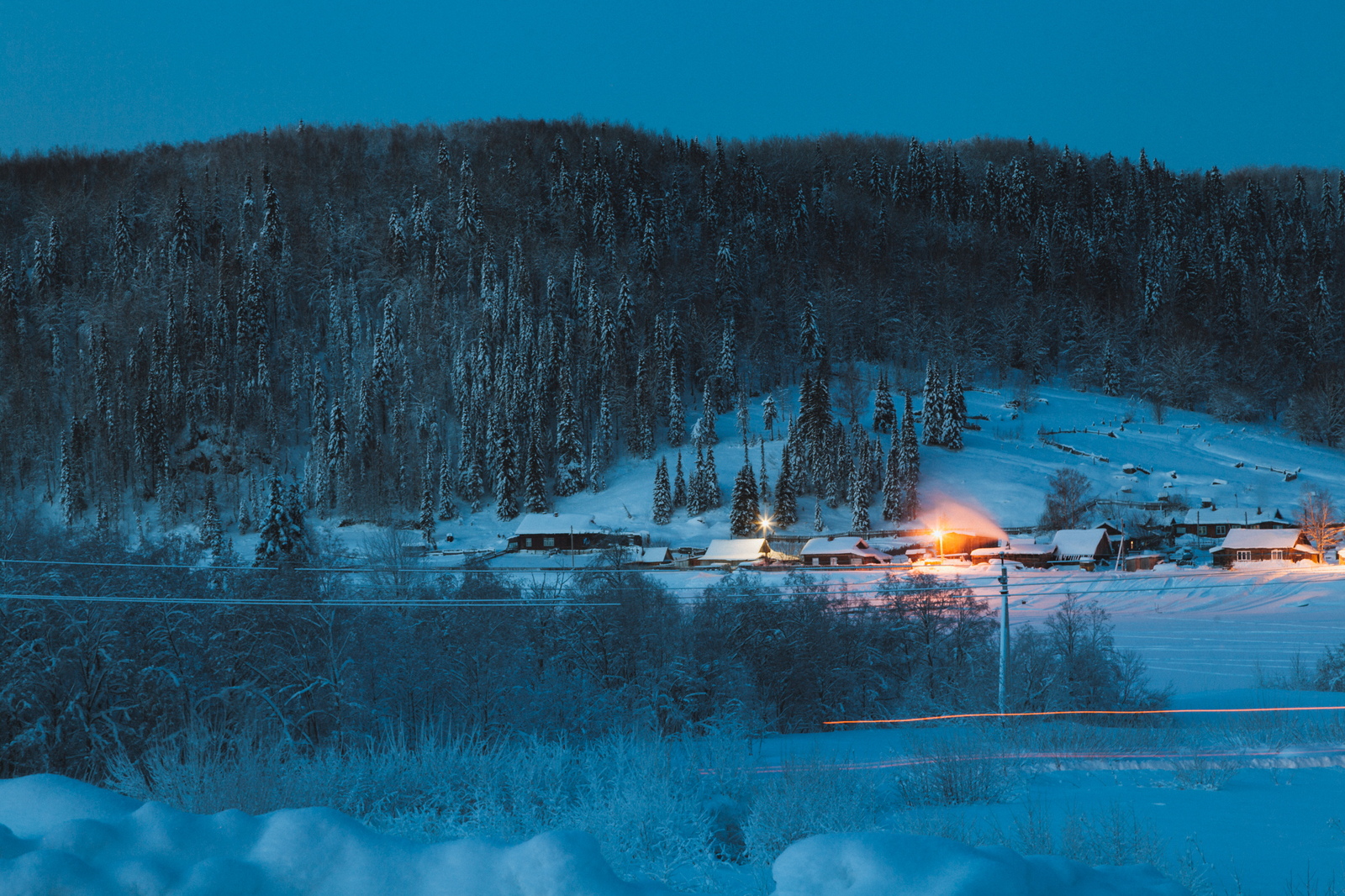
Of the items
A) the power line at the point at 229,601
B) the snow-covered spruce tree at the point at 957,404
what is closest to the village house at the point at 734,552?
the snow-covered spruce tree at the point at 957,404

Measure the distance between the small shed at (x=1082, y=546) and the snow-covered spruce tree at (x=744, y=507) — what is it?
24190 mm

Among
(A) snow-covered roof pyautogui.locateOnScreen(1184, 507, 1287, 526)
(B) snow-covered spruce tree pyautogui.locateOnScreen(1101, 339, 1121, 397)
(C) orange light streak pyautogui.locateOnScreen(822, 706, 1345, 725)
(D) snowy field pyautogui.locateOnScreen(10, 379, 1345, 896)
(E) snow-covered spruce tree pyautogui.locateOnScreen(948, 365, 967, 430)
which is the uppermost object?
(B) snow-covered spruce tree pyautogui.locateOnScreen(1101, 339, 1121, 397)

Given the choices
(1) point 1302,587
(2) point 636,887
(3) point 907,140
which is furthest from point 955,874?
(3) point 907,140

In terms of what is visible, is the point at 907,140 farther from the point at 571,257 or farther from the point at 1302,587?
the point at 1302,587

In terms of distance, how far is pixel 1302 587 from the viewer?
51344 mm

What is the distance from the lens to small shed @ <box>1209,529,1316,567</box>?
63.8m

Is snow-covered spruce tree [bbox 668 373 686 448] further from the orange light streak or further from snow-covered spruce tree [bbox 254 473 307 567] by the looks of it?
the orange light streak

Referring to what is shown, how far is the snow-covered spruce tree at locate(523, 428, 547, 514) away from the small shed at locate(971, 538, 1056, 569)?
136 ft

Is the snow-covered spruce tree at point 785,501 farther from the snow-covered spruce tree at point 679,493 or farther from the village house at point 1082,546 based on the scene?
the village house at point 1082,546

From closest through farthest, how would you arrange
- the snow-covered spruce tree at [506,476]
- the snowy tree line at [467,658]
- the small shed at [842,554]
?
the snowy tree line at [467,658] < the small shed at [842,554] < the snow-covered spruce tree at [506,476]

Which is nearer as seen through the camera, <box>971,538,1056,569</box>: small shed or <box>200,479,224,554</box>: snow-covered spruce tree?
<box>971,538,1056,569</box>: small shed

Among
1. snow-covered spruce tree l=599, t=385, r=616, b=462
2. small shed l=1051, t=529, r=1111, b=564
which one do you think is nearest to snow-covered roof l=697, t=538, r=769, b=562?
small shed l=1051, t=529, r=1111, b=564

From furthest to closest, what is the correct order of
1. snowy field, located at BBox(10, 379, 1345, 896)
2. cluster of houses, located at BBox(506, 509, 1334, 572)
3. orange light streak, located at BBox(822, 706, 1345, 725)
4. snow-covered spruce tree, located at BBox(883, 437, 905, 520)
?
snow-covered spruce tree, located at BBox(883, 437, 905, 520) → cluster of houses, located at BBox(506, 509, 1334, 572) → orange light streak, located at BBox(822, 706, 1345, 725) → snowy field, located at BBox(10, 379, 1345, 896)

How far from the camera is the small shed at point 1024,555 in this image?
208ft
